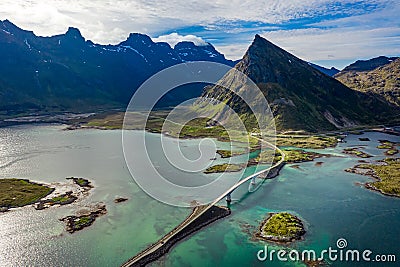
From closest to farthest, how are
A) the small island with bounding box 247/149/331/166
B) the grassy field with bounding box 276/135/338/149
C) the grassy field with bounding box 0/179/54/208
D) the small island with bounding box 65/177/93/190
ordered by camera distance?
the grassy field with bounding box 0/179/54/208
the small island with bounding box 65/177/93/190
the small island with bounding box 247/149/331/166
the grassy field with bounding box 276/135/338/149

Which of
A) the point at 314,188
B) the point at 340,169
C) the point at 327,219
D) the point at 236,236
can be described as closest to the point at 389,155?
the point at 340,169

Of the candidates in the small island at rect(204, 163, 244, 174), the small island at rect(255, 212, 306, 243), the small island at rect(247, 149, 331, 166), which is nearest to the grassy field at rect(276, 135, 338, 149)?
the small island at rect(247, 149, 331, 166)

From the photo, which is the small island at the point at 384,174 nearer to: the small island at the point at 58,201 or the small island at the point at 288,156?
the small island at the point at 288,156

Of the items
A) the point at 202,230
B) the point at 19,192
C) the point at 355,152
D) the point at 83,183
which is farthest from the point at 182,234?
the point at 355,152

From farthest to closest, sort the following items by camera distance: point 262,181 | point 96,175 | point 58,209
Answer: point 96,175
point 262,181
point 58,209

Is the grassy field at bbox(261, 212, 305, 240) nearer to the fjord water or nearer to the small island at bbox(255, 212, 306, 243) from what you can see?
the small island at bbox(255, 212, 306, 243)

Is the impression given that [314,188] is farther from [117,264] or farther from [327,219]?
[117,264]
